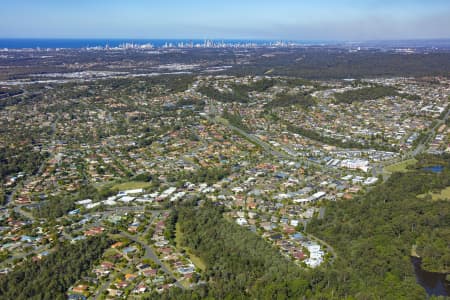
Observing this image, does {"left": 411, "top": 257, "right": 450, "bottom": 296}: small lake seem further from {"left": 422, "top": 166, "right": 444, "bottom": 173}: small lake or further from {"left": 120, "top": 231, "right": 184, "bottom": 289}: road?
{"left": 422, "top": 166, "right": 444, "bottom": 173}: small lake

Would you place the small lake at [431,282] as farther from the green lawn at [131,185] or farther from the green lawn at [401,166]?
the green lawn at [131,185]

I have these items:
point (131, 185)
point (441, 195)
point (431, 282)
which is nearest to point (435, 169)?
point (441, 195)

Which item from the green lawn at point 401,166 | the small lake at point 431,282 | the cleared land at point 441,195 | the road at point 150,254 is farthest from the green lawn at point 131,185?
the green lawn at point 401,166

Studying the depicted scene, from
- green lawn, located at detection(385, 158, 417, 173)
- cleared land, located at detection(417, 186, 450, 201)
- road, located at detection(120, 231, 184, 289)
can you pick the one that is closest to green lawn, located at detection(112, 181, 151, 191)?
road, located at detection(120, 231, 184, 289)

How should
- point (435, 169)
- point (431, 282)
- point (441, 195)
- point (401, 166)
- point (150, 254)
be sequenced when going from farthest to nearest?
point (401, 166), point (435, 169), point (441, 195), point (150, 254), point (431, 282)

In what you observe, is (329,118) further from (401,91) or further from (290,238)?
(290,238)

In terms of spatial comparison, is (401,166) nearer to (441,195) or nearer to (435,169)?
(435,169)

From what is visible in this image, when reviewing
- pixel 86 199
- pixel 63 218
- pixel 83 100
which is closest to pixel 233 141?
pixel 86 199
